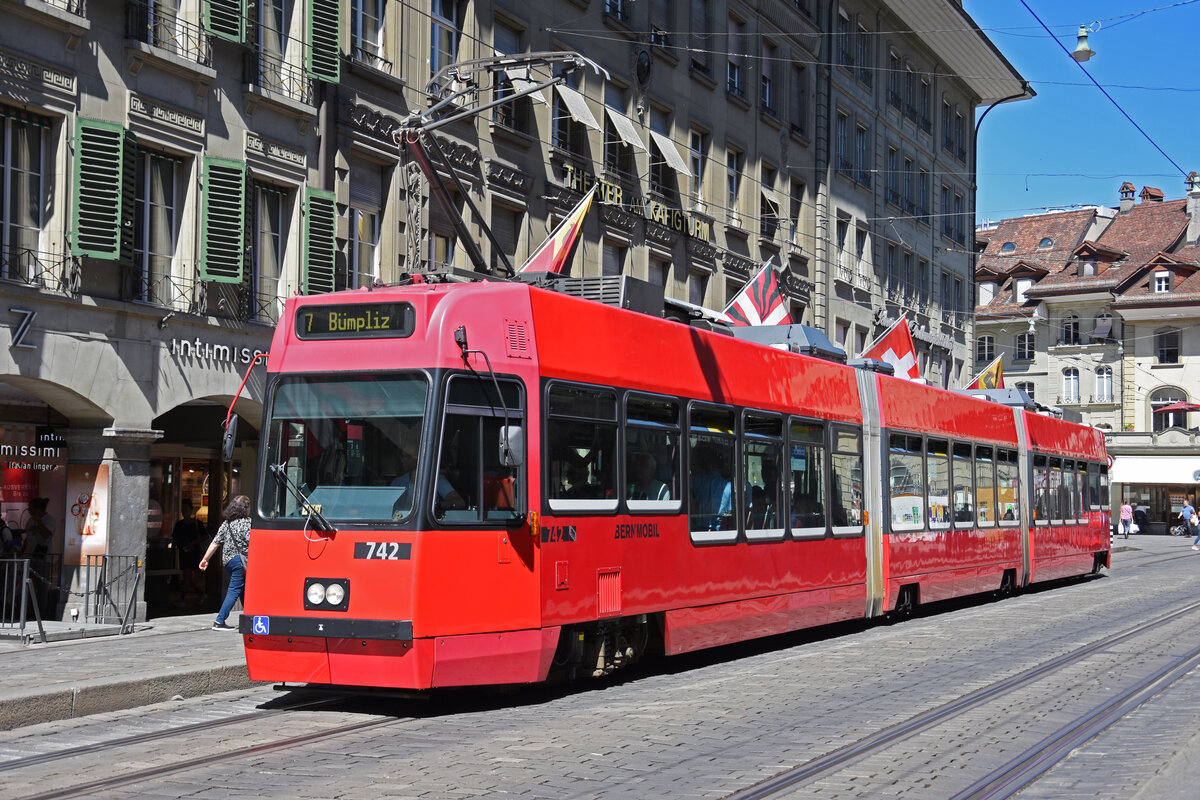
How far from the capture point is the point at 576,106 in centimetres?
2453

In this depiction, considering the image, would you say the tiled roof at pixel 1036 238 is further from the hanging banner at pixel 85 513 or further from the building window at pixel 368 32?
the hanging banner at pixel 85 513

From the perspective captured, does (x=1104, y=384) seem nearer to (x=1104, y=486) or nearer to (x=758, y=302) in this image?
(x=1104, y=486)

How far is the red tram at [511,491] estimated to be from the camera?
9.73m

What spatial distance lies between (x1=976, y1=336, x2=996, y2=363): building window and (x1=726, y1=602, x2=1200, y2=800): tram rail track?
206 feet

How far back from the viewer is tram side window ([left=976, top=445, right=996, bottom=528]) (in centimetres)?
2091

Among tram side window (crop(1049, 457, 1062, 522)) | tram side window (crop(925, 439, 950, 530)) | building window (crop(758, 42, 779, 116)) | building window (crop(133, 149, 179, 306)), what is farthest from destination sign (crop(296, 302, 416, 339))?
building window (crop(758, 42, 779, 116))

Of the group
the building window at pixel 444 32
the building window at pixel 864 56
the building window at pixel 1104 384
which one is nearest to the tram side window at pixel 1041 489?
the building window at pixel 444 32

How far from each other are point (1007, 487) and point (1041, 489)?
2.33 meters

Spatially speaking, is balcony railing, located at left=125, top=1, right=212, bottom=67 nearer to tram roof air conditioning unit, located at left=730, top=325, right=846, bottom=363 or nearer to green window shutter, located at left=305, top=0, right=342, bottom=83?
green window shutter, located at left=305, top=0, right=342, bottom=83

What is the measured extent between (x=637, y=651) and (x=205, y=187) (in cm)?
866

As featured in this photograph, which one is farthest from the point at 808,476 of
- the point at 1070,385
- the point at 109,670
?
the point at 1070,385

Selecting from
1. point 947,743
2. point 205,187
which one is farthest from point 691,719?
point 205,187

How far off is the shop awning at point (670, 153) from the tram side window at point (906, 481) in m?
10.9

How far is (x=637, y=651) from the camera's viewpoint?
12008 millimetres
